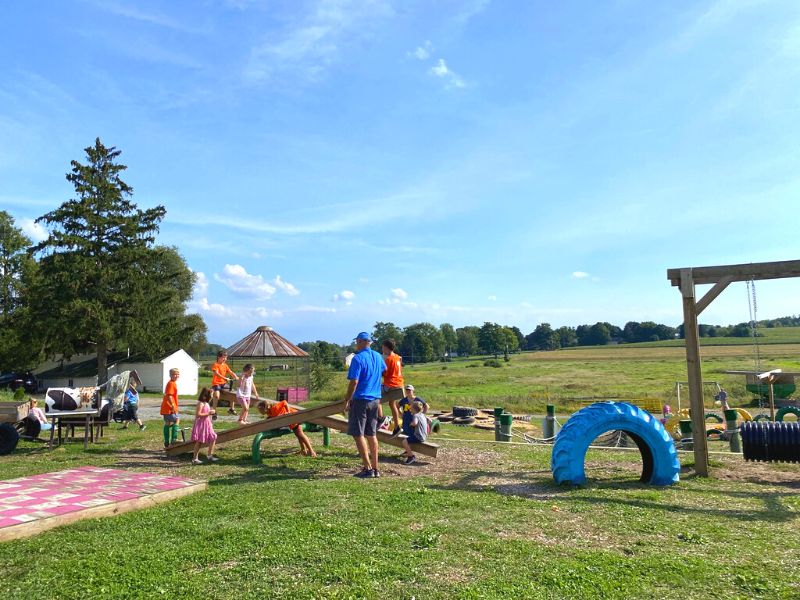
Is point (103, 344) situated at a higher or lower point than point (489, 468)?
higher

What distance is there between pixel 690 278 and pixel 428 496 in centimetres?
538

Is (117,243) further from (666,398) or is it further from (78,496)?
(666,398)

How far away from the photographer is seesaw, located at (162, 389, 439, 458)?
1002cm

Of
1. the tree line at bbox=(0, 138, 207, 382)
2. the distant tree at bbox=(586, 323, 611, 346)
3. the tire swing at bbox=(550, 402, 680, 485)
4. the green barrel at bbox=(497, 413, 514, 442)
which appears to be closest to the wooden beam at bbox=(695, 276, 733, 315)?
the tire swing at bbox=(550, 402, 680, 485)

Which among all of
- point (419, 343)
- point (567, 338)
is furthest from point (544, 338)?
point (419, 343)

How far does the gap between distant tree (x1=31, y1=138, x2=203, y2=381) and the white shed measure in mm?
1275

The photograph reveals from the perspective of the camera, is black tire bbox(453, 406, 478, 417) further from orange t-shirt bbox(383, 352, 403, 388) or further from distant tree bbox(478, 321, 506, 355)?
distant tree bbox(478, 321, 506, 355)

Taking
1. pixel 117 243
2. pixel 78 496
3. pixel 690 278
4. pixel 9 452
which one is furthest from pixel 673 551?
pixel 117 243

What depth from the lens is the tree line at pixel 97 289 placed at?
35.7m

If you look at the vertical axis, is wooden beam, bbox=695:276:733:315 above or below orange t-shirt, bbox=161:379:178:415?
above

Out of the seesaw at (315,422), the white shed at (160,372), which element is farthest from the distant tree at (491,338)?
the seesaw at (315,422)

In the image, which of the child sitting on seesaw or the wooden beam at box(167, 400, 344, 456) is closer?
the wooden beam at box(167, 400, 344, 456)

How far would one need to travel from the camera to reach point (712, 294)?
9.05m

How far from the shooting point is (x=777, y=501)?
7.00m
